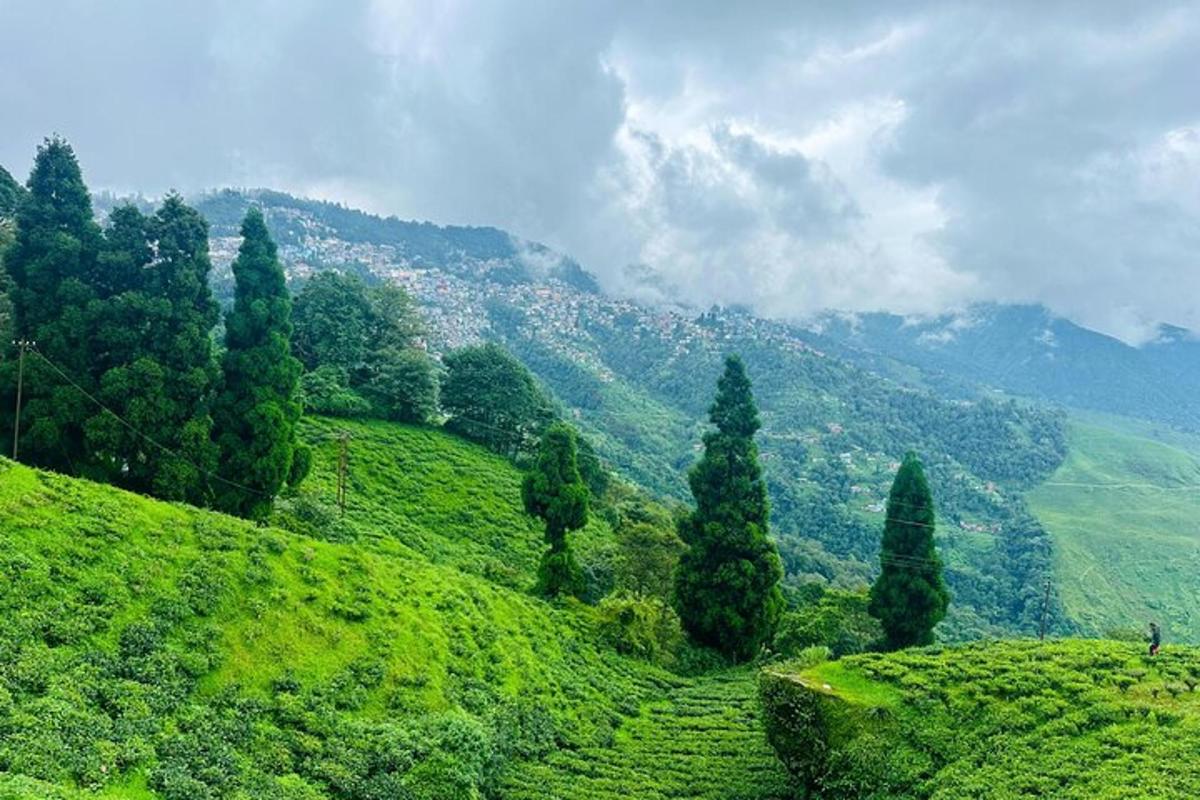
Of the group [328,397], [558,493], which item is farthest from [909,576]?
[328,397]

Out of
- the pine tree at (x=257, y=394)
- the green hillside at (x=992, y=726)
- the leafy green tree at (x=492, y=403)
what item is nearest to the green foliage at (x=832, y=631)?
the green hillside at (x=992, y=726)

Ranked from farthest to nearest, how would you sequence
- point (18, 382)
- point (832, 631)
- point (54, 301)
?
point (832, 631), point (54, 301), point (18, 382)

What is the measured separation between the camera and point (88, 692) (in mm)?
15234

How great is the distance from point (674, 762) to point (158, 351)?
23.7 meters

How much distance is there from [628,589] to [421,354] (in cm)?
3045

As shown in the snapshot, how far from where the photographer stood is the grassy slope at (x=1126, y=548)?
4700 inches

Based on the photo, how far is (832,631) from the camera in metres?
38.9

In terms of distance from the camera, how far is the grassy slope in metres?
119

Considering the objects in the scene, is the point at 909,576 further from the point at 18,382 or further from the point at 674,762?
the point at 18,382

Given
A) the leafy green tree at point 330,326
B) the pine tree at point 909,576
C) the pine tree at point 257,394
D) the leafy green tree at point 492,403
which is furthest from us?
the leafy green tree at point 492,403

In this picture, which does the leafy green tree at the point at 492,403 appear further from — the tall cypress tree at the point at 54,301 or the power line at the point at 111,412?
the tall cypress tree at the point at 54,301

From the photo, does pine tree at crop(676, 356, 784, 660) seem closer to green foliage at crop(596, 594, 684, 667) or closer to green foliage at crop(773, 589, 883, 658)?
green foliage at crop(596, 594, 684, 667)

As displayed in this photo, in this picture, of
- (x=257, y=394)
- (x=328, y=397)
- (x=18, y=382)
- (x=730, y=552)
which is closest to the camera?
(x=18, y=382)

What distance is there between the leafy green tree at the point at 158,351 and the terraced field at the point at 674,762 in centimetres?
1718
